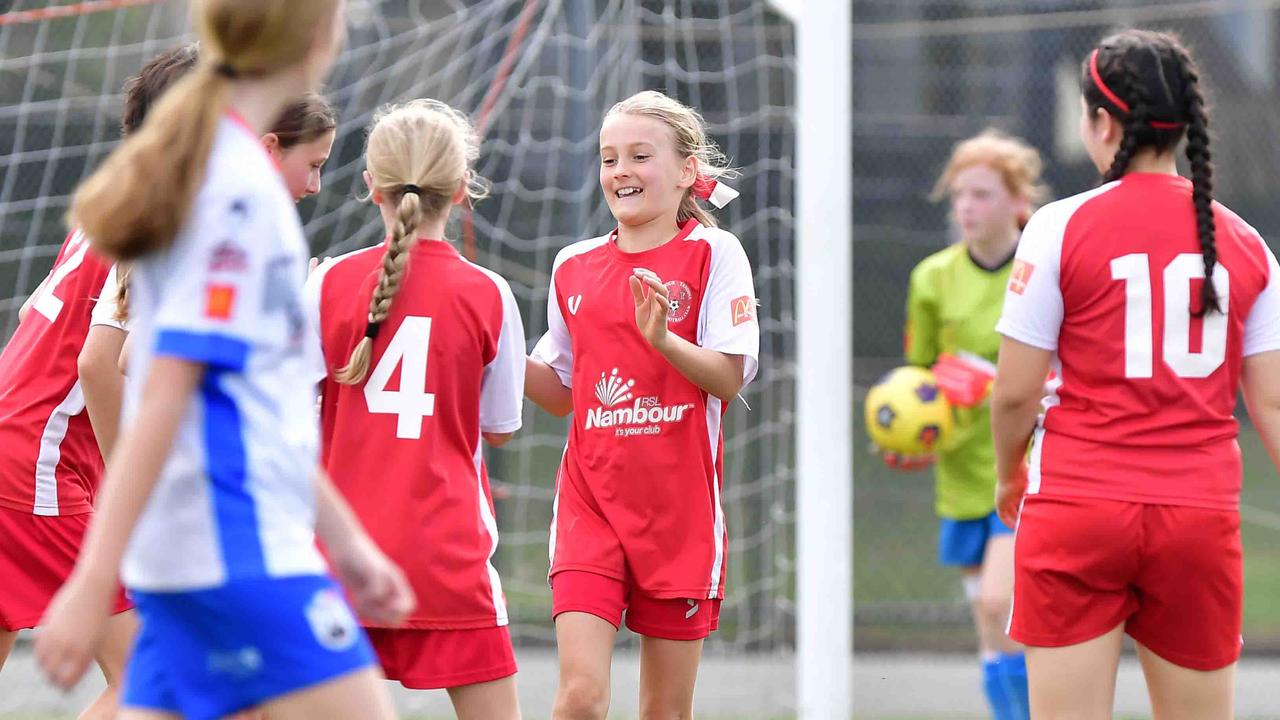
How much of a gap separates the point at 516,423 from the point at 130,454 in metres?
1.33

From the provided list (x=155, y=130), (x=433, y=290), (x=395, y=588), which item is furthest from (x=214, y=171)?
(x=433, y=290)

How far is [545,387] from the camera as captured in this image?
11.4 feet

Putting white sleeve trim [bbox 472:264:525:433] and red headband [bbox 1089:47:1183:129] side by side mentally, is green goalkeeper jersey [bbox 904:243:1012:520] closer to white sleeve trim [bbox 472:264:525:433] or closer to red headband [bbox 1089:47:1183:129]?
red headband [bbox 1089:47:1183:129]

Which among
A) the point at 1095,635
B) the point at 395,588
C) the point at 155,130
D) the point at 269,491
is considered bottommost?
the point at 1095,635

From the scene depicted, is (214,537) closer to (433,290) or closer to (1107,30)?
(433,290)

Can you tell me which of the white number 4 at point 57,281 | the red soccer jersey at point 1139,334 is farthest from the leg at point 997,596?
the white number 4 at point 57,281

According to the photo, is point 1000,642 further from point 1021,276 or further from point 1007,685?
point 1021,276

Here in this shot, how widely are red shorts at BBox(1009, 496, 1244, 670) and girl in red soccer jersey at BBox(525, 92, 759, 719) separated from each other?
29.2 inches

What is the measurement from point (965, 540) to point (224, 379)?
3637mm

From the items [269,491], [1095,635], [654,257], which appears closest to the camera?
[269,491]

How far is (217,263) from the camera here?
1.81 m

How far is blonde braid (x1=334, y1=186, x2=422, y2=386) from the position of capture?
2809mm

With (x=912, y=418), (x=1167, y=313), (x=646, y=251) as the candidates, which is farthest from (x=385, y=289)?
(x=912, y=418)

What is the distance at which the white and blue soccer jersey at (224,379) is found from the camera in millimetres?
1802
